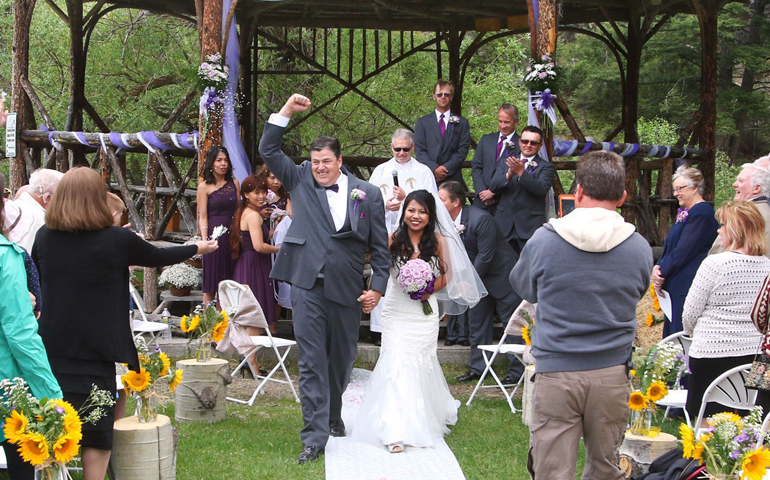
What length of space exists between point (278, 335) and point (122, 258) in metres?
5.03

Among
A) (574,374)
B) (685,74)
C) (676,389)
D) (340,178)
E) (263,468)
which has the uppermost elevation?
(685,74)

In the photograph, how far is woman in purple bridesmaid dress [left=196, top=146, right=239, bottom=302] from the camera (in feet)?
27.7

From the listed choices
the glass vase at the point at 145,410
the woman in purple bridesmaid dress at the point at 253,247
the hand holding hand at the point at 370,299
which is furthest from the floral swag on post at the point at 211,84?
the glass vase at the point at 145,410

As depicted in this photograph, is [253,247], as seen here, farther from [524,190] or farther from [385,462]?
[385,462]

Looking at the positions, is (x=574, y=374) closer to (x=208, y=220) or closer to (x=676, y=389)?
(x=676, y=389)

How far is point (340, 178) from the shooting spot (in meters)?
5.80

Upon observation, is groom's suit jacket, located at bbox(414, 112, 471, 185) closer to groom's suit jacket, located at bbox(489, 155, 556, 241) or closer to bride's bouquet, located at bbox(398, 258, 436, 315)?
groom's suit jacket, located at bbox(489, 155, 556, 241)

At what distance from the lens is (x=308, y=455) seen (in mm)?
5457

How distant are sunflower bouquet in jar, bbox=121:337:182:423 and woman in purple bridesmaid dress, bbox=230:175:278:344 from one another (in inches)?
110

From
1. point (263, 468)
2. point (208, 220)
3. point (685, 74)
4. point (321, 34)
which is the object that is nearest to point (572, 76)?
point (685, 74)

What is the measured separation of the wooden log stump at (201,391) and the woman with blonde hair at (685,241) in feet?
11.5

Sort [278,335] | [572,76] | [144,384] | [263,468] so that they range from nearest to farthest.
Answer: [144,384] < [263,468] < [278,335] < [572,76]

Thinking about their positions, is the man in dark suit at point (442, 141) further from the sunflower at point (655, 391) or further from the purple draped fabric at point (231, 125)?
the sunflower at point (655, 391)

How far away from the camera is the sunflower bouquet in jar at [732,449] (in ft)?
10.5
